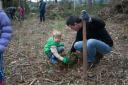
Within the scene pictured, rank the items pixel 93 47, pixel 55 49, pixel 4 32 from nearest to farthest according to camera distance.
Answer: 1. pixel 4 32
2. pixel 93 47
3. pixel 55 49

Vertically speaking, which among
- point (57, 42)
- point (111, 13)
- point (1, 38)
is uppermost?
point (1, 38)

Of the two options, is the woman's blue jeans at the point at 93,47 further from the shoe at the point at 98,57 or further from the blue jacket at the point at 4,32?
the blue jacket at the point at 4,32

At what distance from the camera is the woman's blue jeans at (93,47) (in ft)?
18.1

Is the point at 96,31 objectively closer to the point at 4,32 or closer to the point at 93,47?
the point at 93,47

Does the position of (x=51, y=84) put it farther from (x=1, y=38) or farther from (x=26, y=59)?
(x=26, y=59)

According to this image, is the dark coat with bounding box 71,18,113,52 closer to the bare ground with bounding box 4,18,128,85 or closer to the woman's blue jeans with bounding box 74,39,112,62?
the woman's blue jeans with bounding box 74,39,112,62

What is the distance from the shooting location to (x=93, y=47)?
18.3 feet

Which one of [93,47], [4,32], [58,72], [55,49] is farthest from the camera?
[55,49]

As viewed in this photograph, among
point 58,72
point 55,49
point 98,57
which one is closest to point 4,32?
point 58,72

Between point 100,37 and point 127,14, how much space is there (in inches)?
476

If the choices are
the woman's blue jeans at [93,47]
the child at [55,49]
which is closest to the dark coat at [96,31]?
the woman's blue jeans at [93,47]

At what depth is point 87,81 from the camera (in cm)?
522

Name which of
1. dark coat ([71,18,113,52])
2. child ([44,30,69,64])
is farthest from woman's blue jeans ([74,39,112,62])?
child ([44,30,69,64])

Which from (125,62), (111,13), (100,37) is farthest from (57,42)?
(111,13)
